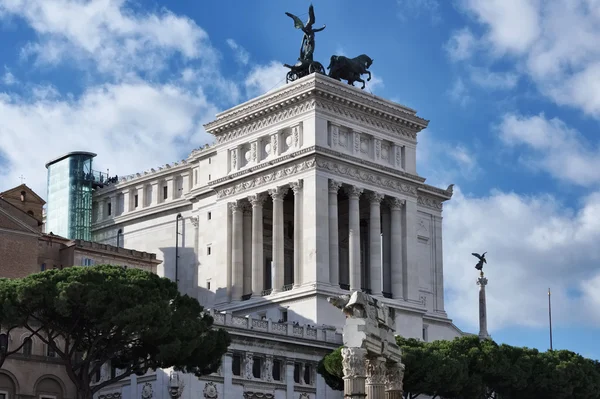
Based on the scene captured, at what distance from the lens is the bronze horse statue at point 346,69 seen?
124 m

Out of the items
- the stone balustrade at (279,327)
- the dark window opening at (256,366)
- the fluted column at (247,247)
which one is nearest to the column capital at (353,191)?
the fluted column at (247,247)

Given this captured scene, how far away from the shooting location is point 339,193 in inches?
4833

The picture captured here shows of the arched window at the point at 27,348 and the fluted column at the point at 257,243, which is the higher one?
the fluted column at the point at 257,243

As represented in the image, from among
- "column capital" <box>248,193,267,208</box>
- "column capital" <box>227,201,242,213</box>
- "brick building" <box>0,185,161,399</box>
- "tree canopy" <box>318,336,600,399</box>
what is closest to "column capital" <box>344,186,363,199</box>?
"column capital" <box>248,193,267,208</box>

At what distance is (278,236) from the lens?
386 ft

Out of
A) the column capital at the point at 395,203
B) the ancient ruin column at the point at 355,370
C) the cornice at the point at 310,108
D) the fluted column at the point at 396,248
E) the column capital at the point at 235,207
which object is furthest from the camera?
the column capital at the point at 395,203

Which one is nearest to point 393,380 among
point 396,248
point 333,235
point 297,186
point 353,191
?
point 333,235

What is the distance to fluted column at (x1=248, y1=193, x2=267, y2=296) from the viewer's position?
118312mm

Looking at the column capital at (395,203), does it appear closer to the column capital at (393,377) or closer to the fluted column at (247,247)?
the fluted column at (247,247)

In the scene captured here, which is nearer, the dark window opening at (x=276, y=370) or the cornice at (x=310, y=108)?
the dark window opening at (x=276, y=370)

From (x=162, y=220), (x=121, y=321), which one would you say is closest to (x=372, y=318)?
(x=121, y=321)

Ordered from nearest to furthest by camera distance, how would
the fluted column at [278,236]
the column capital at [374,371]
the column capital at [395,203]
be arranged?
1. the column capital at [374,371]
2. the fluted column at [278,236]
3. the column capital at [395,203]

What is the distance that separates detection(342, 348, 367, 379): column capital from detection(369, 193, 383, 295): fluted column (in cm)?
6169

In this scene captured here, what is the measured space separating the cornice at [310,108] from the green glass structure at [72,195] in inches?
905
